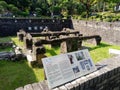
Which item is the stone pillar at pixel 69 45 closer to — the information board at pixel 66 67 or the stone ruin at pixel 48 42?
the stone ruin at pixel 48 42

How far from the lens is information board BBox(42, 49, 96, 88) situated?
3.29 m

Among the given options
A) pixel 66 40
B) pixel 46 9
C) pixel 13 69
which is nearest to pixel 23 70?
pixel 13 69

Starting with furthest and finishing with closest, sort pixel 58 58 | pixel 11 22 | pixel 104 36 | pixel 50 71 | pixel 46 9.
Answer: pixel 46 9 < pixel 11 22 < pixel 104 36 < pixel 58 58 < pixel 50 71

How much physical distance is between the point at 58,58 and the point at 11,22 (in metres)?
16.0

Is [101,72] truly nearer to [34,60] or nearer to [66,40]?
[34,60]

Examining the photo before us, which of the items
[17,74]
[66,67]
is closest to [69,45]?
[17,74]

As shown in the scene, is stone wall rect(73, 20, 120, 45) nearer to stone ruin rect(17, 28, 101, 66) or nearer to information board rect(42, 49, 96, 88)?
stone ruin rect(17, 28, 101, 66)

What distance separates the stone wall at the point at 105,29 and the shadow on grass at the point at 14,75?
7.84 meters

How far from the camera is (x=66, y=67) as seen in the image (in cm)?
357

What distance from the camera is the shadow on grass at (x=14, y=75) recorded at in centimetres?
661

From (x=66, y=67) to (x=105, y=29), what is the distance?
12.0 m

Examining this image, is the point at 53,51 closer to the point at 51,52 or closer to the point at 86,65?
the point at 51,52

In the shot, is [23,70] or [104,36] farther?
[104,36]

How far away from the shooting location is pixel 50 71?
3312 mm
